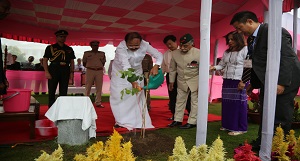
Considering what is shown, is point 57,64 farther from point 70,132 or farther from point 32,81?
point 32,81

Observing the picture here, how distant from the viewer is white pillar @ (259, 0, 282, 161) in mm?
2021

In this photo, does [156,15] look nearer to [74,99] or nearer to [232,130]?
[232,130]

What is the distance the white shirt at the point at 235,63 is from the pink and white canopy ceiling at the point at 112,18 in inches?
72.7

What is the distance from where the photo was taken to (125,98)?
354cm

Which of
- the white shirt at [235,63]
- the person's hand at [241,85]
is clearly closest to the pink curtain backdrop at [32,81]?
the white shirt at [235,63]

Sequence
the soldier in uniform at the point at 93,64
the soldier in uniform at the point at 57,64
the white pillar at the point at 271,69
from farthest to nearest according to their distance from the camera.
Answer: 1. the soldier in uniform at the point at 93,64
2. the soldier in uniform at the point at 57,64
3. the white pillar at the point at 271,69

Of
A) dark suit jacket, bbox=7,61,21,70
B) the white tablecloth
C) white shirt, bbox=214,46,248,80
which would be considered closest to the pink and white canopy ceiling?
dark suit jacket, bbox=7,61,21,70

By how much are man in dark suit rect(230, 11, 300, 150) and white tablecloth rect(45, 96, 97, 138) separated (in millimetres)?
1813

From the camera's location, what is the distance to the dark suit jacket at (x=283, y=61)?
87.7 inches

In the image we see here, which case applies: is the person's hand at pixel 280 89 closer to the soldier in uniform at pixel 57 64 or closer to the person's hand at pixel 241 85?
the person's hand at pixel 241 85

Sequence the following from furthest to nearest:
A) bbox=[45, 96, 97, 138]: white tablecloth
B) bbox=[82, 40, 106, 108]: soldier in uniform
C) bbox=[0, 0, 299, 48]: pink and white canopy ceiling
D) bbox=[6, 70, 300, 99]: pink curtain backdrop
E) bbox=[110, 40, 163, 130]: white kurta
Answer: bbox=[6, 70, 300, 99]: pink curtain backdrop → bbox=[82, 40, 106, 108]: soldier in uniform → bbox=[0, 0, 299, 48]: pink and white canopy ceiling → bbox=[110, 40, 163, 130]: white kurta → bbox=[45, 96, 97, 138]: white tablecloth

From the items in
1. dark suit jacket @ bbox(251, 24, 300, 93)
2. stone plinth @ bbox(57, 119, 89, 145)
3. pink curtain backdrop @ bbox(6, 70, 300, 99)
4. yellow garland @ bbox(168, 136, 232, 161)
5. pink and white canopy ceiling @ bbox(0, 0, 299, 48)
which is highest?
pink and white canopy ceiling @ bbox(0, 0, 299, 48)

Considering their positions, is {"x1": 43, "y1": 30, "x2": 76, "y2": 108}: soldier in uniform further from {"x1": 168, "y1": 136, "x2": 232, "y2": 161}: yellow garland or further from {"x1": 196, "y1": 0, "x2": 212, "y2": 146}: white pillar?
{"x1": 168, "y1": 136, "x2": 232, "y2": 161}: yellow garland

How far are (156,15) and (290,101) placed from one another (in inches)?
199
